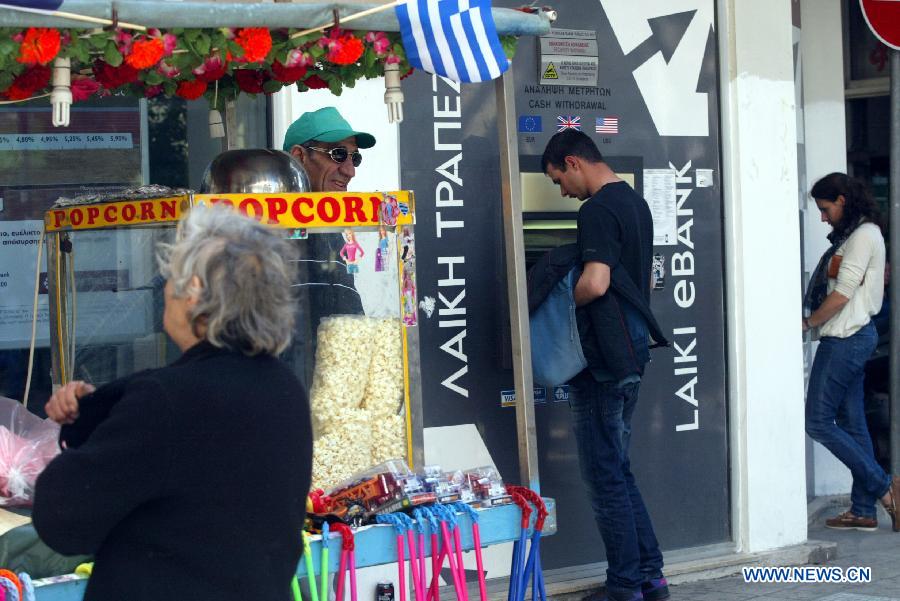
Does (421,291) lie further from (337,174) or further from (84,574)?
(84,574)

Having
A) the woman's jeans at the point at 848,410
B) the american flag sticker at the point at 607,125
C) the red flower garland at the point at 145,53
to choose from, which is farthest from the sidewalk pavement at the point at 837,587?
the red flower garland at the point at 145,53

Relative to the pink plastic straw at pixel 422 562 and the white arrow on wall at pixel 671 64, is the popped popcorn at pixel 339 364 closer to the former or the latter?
the pink plastic straw at pixel 422 562

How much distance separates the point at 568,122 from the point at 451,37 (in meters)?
2.17

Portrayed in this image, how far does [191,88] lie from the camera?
396cm

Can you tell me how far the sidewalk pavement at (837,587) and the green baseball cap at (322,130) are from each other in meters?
2.63

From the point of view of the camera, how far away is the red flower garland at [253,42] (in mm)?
3363

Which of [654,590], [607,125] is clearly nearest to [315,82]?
[607,125]

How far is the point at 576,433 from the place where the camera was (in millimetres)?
5105

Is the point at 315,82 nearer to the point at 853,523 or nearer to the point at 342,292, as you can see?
the point at 342,292

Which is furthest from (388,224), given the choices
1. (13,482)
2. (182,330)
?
(182,330)

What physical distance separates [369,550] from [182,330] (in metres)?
1.23

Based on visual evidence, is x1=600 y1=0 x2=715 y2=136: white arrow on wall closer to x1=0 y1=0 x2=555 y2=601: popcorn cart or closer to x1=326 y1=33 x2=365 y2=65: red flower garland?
x1=0 y1=0 x2=555 y2=601: popcorn cart

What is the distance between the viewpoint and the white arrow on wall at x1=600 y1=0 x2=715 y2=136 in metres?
5.82

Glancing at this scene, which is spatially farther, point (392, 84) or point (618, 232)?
point (618, 232)
